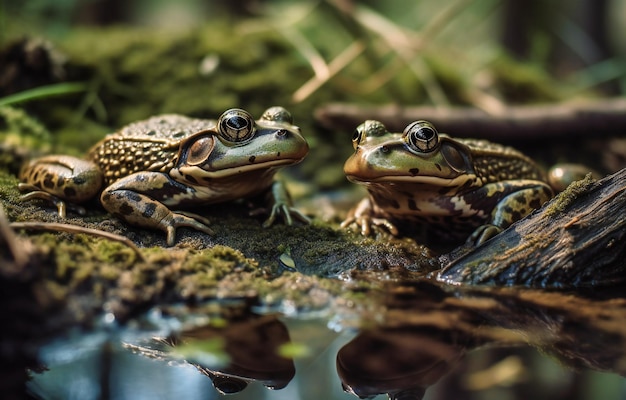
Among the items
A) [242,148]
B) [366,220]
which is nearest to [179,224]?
[242,148]

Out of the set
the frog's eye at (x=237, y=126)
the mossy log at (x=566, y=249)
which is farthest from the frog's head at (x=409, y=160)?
the frog's eye at (x=237, y=126)

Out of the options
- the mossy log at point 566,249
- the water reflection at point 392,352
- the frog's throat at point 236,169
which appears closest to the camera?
the water reflection at point 392,352

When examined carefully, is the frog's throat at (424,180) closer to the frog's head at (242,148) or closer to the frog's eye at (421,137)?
the frog's eye at (421,137)

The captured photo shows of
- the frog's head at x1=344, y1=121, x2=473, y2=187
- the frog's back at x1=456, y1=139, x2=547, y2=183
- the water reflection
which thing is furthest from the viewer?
the frog's back at x1=456, y1=139, x2=547, y2=183

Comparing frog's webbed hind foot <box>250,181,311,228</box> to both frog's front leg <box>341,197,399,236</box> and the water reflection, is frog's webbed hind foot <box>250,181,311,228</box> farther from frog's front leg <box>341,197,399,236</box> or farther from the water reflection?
the water reflection

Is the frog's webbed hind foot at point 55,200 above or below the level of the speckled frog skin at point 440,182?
below

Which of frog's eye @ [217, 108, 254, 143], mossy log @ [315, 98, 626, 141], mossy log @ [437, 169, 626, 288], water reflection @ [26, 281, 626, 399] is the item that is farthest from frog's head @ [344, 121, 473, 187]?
mossy log @ [315, 98, 626, 141]

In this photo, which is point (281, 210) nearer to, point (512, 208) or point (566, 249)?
point (512, 208)
